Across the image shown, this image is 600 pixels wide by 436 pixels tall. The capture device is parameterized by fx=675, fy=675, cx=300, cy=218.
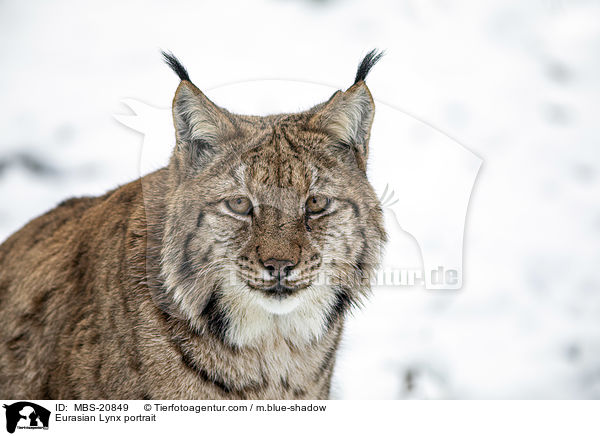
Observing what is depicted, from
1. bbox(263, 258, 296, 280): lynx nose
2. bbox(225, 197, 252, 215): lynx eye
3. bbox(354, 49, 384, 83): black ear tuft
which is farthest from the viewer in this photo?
bbox(354, 49, 384, 83): black ear tuft

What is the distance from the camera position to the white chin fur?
7.58ft

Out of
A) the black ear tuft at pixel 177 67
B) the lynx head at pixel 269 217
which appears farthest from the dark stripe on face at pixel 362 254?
the black ear tuft at pixel 177 67

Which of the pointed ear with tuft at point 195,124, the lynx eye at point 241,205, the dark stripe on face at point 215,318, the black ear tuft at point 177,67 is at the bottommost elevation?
the dark stripe on face at point 215,318

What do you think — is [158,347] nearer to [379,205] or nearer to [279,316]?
[279,316]

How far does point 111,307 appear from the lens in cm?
253

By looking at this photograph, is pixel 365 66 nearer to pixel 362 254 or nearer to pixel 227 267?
pixel 362 254

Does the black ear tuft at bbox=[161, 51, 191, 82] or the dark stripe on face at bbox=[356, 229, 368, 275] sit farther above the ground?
the black ear tuft at bbox=[161, 51, 191, 82]

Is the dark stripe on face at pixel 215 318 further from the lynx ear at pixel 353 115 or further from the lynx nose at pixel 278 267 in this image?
the lynx ear at pixel 353 115

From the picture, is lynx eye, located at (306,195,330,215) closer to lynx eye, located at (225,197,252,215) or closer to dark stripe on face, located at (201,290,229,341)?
lynx eye, located at (225,197,252,215)

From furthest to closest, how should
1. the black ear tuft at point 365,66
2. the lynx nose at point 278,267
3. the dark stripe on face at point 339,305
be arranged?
1. the dark stripe on face at point 339,305
2. the black ear tuft at point 365,66
3. the lynx nose at point 278,267

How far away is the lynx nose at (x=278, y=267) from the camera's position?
221cm

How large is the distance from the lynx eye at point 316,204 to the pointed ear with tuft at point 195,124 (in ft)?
1.33
